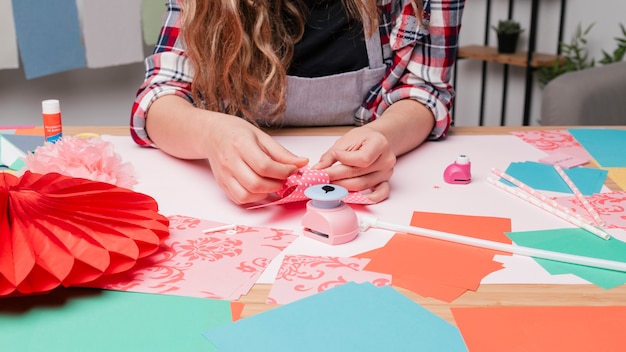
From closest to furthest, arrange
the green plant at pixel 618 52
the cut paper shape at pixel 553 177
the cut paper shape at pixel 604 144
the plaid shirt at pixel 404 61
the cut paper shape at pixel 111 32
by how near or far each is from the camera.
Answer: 1. the cut paper shape at pixel 553 177
2. the cut paper shape at pixel 604 144
3. the plaid shirt at pixel 404 61
4. the cut paper shape at pixel 111 32
5. the green plant at pixel 618 52

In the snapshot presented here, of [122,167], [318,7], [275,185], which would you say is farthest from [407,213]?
[318,7]

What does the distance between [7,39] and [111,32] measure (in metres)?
0.29

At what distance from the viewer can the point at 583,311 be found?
1.82 ft

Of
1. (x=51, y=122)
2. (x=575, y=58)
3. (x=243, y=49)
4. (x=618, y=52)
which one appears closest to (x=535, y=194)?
(x=243, y=49)

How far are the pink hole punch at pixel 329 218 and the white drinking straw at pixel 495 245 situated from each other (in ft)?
0.10

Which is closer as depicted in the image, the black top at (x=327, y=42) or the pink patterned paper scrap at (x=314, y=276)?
the pink patterned paper scrap at (x=314, y=276)

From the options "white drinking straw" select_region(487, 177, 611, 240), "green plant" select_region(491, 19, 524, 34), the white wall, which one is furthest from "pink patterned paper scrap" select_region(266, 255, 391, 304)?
"green plant" select_region(491, 19, 524, 34)

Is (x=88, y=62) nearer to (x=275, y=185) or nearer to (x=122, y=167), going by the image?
(x=122, y=167)

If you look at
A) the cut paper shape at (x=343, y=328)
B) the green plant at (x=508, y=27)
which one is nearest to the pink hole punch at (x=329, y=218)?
the cut paper shape at (x=343, y=328)

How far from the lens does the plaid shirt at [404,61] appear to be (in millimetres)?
1065

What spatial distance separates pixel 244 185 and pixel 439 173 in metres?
0.29

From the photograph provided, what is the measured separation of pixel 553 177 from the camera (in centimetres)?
89

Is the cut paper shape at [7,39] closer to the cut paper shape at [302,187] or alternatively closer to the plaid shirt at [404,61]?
the plaid shirt at [404,61]

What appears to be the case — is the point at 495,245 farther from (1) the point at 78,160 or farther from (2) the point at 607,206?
(1) the point at 78,160
